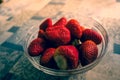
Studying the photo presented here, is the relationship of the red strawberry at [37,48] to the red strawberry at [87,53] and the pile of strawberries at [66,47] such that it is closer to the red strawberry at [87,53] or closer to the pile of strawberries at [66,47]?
the pile of strawberries at [66,47]

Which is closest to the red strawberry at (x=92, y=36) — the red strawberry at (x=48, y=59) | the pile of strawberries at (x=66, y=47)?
the pile of strawberries at (x=66, y=47)

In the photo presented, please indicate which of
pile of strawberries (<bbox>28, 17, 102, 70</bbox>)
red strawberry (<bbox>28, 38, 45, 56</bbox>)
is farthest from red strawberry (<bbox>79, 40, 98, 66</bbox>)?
red strawberry (<bbox>28, 38, 45, 56</bbox>)

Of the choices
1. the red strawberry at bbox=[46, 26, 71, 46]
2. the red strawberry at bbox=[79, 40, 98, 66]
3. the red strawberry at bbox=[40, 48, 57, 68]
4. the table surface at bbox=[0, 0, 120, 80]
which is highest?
the red strawberry at bbox=[46, 26, 71, 46]

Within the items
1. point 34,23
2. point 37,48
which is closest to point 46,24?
point 37,48

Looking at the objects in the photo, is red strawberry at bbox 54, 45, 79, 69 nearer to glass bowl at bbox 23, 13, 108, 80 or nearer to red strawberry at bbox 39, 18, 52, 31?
glass bowl at bbox 23, 13, 108, 80

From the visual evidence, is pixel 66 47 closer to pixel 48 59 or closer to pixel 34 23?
pixel 48 59

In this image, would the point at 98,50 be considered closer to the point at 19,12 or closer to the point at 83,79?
the point at 83,79
